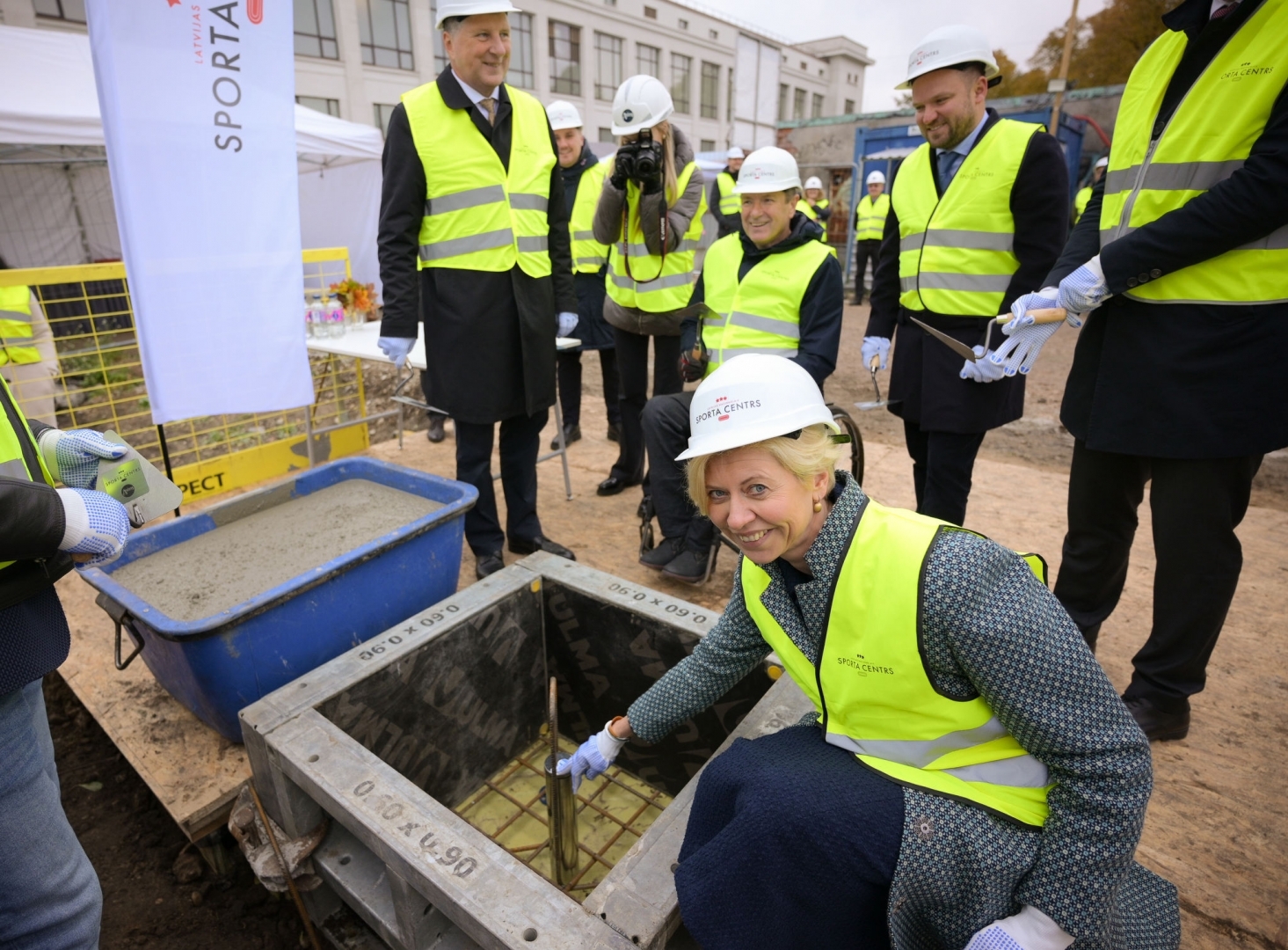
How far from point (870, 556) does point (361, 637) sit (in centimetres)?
182

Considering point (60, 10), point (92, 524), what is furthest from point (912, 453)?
point (60, 10)

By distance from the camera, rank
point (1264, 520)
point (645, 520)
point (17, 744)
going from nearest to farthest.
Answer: point (17, 744)
point (645, 520)
point (1264, 520)

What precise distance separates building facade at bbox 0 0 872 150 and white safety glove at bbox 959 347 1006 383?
488 inches

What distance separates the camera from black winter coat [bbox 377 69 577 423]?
2701 mm

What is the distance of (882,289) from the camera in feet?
9.84

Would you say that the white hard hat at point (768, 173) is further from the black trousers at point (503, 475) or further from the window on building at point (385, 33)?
the window on building at point (385, 33)

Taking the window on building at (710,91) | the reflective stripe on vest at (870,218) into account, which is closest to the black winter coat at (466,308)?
the reflective stripe on vest at (870,218)

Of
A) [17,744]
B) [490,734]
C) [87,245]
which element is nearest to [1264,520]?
[490,734]

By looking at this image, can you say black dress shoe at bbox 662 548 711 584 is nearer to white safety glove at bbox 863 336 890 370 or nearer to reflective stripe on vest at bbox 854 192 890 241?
white safety glove at bbox 863 336 890 370

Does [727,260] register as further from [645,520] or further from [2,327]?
[2,327]

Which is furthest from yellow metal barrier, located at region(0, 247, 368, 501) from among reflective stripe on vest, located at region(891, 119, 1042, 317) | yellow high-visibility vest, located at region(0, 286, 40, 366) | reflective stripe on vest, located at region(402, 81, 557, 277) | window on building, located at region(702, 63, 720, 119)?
window on building, located at region(702, 63, 720, 119)

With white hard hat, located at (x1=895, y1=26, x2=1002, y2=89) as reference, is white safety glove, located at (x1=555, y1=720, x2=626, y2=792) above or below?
below

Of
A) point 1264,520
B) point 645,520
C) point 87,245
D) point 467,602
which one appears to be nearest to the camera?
point 467,602

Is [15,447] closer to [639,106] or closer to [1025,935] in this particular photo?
[1025,935]
